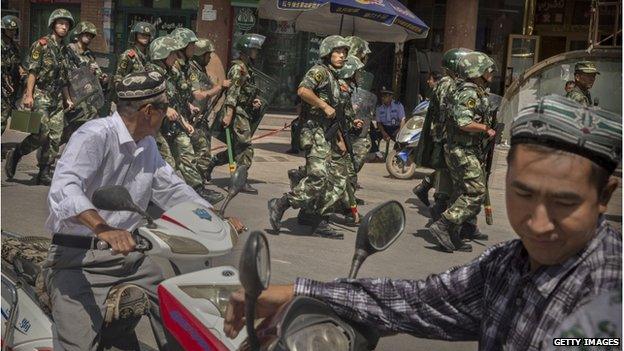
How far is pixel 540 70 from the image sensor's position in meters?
10.8

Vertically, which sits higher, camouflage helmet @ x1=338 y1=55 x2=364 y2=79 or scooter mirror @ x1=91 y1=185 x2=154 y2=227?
camouflage helmet @ x1=338 y1=55 x2=364 y2=79

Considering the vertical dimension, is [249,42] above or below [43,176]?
above

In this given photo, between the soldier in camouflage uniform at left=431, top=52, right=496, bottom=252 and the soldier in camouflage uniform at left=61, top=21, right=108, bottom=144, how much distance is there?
439 cm

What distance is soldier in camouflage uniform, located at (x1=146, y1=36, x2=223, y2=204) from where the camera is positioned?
8.84m

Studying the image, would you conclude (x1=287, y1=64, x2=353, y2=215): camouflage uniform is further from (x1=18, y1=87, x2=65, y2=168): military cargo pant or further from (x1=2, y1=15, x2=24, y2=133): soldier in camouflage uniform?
(x1=2, y1=15, x2=24, y2=133): soldier in camouflage uniform

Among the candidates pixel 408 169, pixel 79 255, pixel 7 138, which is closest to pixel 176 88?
pixel 408 169

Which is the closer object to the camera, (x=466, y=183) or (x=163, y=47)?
(x=466, y=183)

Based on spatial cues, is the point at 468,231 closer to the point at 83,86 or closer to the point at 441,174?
the point at 441,174

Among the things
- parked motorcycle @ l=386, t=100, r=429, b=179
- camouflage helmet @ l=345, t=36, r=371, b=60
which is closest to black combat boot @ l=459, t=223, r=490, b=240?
camouflage helmet @ l=345, t=36, r=371, b=60

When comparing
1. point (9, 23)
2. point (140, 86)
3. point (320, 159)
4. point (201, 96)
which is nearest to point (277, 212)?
point (320, 159)

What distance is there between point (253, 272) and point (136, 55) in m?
8.63

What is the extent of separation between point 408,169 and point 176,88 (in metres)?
3.86

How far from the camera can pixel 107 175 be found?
3.26 m

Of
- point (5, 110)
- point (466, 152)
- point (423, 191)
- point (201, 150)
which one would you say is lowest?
point (423, 191)
